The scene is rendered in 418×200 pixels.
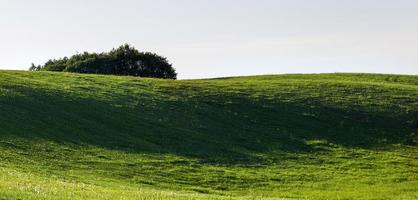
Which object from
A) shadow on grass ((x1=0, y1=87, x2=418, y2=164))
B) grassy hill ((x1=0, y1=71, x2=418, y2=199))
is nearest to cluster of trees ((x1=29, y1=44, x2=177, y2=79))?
grassy hill ((x1=0, y1=71, x2=418, y2=199))

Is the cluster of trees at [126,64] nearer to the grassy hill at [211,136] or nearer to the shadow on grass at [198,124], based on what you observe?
the grassy hill at [211,136]

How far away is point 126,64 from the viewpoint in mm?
126000

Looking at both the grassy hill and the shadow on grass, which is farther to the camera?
the shadow on grass

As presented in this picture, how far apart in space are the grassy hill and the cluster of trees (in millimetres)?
39909

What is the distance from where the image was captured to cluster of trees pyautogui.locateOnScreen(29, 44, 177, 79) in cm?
12488

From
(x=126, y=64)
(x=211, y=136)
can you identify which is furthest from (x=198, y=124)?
(x=126, y=64)

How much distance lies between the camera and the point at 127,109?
66562mm

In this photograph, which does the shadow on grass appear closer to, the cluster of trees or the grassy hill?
the grassy hill

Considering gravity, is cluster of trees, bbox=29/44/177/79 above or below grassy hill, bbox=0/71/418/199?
above

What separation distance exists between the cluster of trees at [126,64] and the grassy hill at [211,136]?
131 ft

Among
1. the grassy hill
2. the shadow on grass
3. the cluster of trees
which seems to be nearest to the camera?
the grassy hill

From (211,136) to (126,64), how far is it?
6737cm

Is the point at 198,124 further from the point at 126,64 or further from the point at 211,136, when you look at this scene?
the point at 126,64

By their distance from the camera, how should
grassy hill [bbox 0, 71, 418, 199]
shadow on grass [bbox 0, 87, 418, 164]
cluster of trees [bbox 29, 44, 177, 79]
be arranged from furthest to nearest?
cluster of trees [bbox 29, 44, 177, 79] < shadow on grass [bbox 0, 87, 418, 164] < grassy hill [bbox 0, 71, 418, 199]
